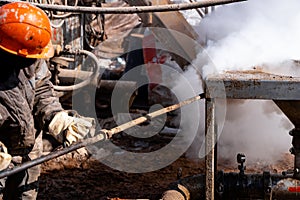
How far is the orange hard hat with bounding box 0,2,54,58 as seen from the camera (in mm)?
3229

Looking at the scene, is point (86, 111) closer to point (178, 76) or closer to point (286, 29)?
point (178, 76)

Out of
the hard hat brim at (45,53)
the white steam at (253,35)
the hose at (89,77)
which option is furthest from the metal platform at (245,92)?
the hose at (89,77)

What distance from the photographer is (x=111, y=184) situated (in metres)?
5.20

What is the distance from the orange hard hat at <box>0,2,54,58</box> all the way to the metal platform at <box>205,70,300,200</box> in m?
1.34

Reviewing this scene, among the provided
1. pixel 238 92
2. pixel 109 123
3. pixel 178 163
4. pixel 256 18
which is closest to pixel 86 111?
pixel 109 123

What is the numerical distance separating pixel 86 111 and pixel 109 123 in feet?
1.43

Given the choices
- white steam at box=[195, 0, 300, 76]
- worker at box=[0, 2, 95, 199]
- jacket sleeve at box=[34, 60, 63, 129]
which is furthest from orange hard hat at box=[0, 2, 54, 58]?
white steam at box=[195, 0, 300, 76]

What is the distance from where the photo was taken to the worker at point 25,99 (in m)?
3.25

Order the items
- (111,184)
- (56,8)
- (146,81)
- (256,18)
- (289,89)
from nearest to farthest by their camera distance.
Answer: (289,89) → (56,8) → (111,184) → (256,18) → (146,81)

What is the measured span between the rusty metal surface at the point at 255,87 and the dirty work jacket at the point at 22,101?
1.52 metres

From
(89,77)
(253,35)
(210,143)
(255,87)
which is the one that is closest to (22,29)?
(210,143)

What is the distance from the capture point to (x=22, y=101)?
11.7 feet

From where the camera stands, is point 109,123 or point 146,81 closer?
point 109,123

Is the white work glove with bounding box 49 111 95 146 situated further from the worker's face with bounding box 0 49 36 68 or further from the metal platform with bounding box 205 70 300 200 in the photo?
the metal platform with bounding box 205 70 300 200
